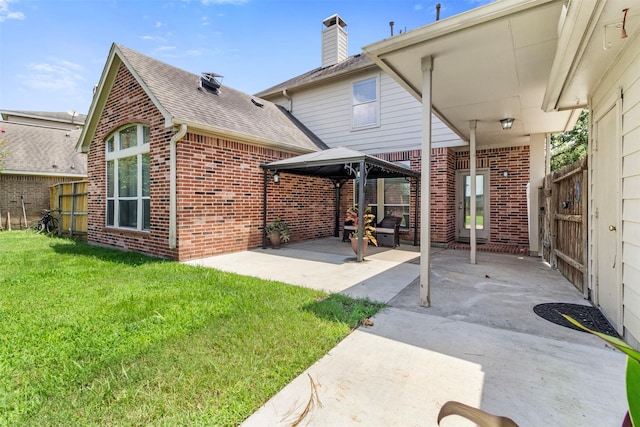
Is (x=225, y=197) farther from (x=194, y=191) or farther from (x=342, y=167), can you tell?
(x=342, y=167)

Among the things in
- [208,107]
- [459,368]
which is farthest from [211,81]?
[459,368]

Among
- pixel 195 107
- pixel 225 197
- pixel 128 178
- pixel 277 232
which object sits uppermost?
pixel 195 107

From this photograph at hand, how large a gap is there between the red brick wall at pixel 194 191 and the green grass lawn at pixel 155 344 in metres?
1.93

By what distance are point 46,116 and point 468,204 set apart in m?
28.0

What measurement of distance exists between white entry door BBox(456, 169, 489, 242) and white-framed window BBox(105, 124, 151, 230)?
871 cm

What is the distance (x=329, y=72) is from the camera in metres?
11.1

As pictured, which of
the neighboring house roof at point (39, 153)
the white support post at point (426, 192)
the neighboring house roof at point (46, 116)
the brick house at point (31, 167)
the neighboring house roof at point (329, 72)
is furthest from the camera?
the neighboring house roof at point (46, 116)

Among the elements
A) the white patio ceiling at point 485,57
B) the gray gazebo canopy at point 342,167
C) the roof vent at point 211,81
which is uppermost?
the roof vent at point 211,81

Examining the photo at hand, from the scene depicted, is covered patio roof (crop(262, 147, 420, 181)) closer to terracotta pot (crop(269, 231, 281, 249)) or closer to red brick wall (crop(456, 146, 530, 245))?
terracotta pot (crop(269, 231, 281, 249))

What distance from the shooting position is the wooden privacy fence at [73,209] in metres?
9.95

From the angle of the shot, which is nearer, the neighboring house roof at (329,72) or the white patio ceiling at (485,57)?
the white patio ceiling at (485,57)

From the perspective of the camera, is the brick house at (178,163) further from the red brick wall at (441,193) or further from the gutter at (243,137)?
the red brick wall at (441,193)

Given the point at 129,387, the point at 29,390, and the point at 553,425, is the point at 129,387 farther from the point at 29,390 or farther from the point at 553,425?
the point at 553,425

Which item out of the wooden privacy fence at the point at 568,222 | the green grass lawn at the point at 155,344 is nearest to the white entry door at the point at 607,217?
the wooden privacy fence at the point at 568,222
